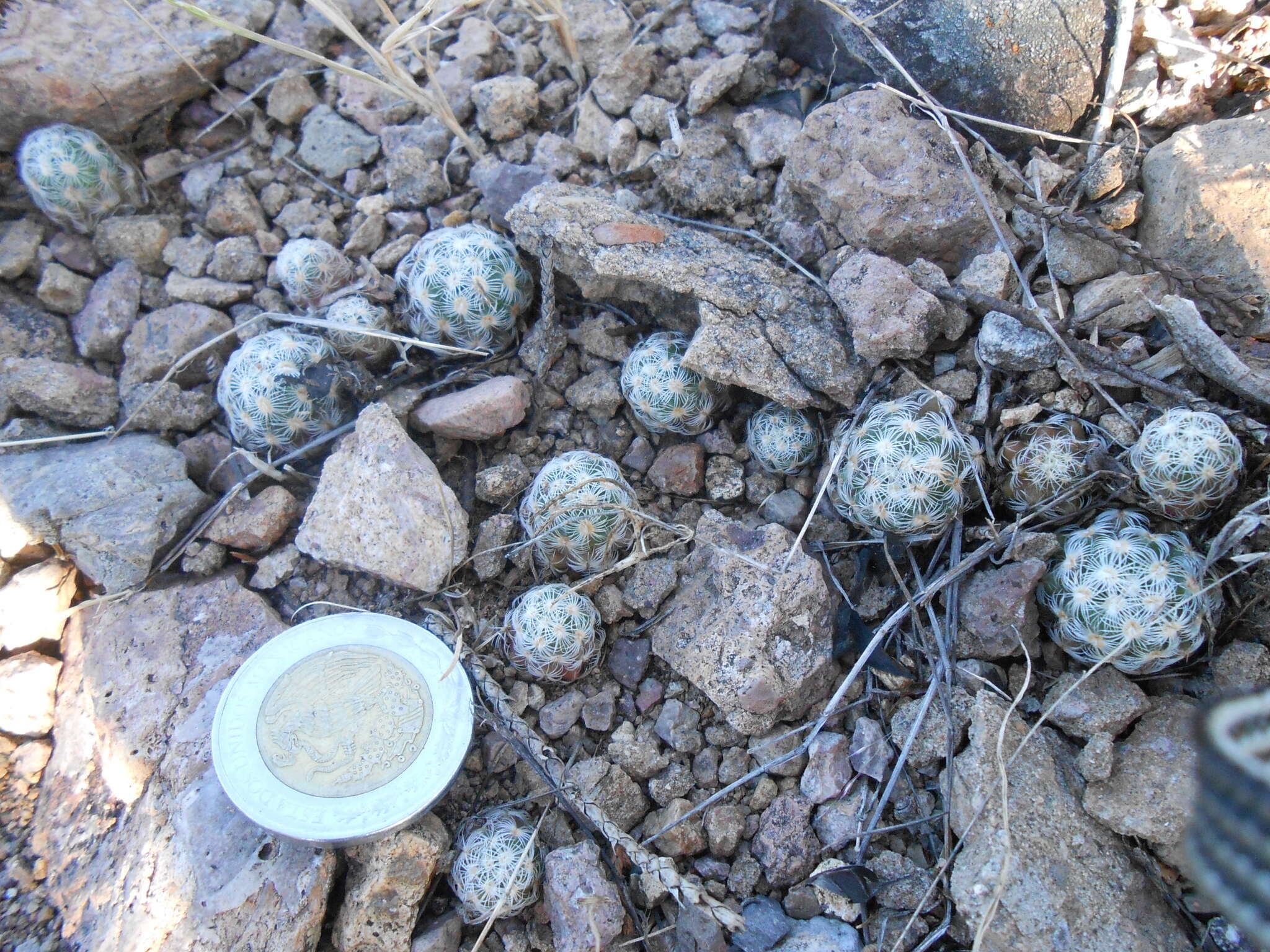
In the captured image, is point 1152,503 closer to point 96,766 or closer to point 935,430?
point 935,430

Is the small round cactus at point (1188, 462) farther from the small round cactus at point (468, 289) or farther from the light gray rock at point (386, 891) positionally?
the light gray rock at point (386, 891)

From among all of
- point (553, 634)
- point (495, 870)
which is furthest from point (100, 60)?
point (495, 870)

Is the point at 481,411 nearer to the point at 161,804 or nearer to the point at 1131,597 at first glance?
the point at 161,804

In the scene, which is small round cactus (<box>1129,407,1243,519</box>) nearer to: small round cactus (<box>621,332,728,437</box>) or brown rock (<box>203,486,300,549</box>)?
small round cactus (<box>621,332,728,437</box>)

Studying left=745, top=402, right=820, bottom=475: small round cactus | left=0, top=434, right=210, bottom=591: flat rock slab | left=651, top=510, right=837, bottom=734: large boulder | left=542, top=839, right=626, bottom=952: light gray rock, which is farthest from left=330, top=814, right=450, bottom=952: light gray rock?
left=745, top=402, right=820, bottom=475: small round cactus

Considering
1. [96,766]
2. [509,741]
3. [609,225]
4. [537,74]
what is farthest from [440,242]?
[96,766]

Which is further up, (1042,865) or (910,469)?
(910,469)
